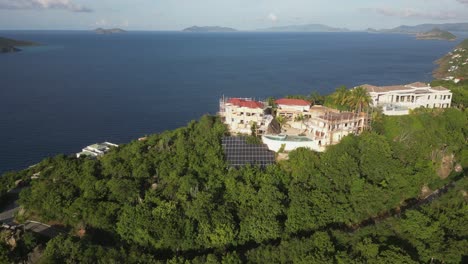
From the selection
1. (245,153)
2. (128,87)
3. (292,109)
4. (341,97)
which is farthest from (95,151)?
(128,87)

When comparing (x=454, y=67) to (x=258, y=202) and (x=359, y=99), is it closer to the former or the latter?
(x=359, y=99)

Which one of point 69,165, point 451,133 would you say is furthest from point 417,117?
point 69,165

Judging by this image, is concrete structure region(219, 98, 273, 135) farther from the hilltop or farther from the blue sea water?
the hilltop

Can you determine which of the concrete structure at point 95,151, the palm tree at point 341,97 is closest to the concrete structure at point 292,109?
the palm tree at point 341,97

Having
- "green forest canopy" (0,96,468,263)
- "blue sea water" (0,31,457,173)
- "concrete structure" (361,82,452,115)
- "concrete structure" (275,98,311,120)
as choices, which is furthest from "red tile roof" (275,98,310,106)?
"blue sea water" (0,31,457,173)

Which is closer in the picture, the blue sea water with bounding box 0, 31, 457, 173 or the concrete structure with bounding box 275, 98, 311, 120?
the concrete structure with bounding box 275, 98, 311, 120
